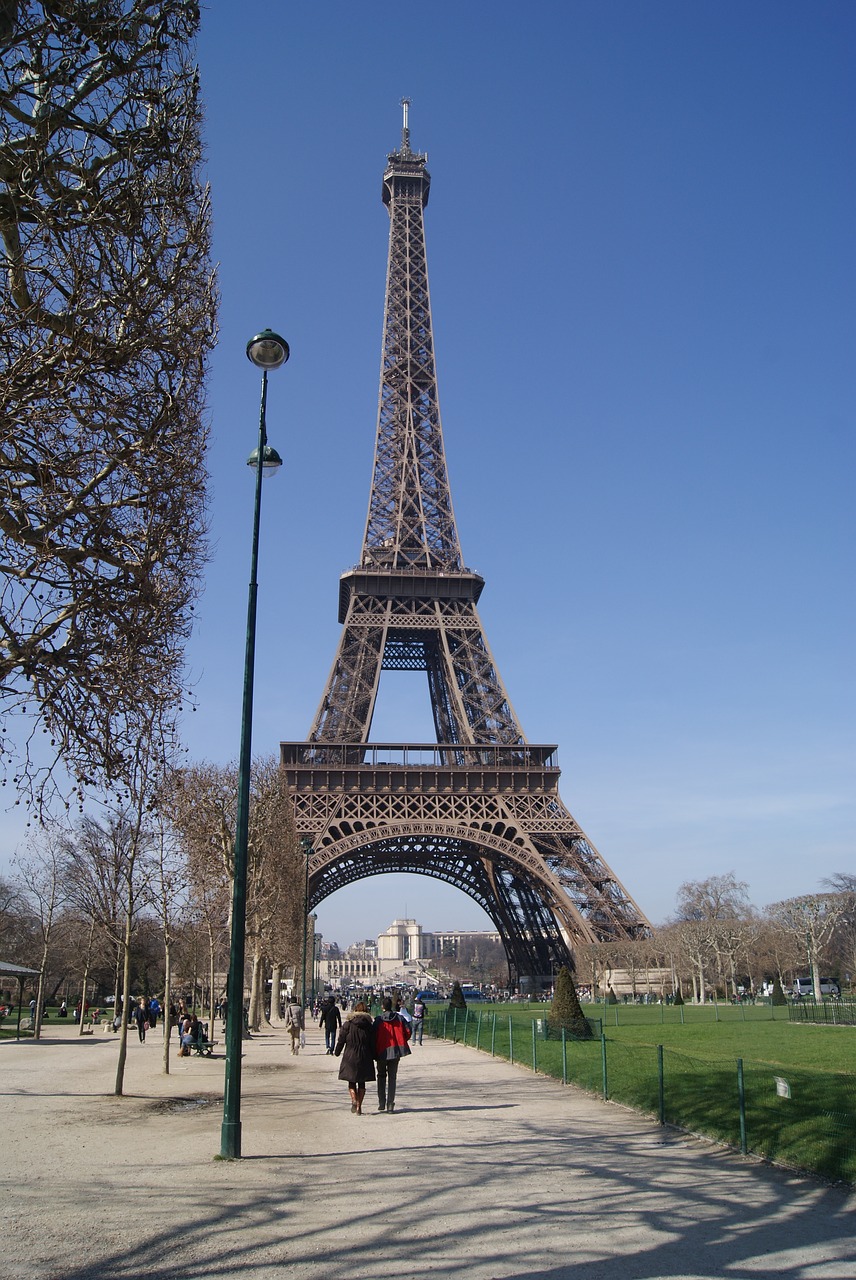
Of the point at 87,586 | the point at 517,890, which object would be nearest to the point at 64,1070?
the point at 87,586

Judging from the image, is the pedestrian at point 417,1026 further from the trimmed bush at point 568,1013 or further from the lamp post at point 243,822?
the lamp post at point 243,822

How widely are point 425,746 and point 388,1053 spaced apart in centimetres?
4605

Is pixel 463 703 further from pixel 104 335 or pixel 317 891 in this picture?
pixel 104 335

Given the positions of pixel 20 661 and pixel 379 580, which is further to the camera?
pixel 379 580

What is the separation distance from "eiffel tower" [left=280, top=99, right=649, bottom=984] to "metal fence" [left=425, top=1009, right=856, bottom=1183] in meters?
30.2

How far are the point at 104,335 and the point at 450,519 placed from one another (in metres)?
61.9

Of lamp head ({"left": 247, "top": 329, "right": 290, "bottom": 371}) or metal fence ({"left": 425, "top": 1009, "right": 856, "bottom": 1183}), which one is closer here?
metal fence ({"left": 425, "top": 1009, "right": 856, "bottom": 1183})

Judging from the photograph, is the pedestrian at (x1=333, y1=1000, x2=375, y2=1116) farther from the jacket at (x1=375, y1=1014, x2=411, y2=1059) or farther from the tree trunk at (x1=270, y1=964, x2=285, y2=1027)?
the tree trunk at (x1=270, y1=964, x2=285, y2=1027)

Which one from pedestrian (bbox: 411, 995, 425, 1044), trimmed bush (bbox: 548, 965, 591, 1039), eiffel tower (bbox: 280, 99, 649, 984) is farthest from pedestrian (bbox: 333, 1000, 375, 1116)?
eiffel tower (bbox: 280, 99, 649, 984)

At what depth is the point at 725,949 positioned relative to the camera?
80.0 m

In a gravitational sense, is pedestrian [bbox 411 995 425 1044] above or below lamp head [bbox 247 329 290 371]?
below

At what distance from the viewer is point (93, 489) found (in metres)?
9.88

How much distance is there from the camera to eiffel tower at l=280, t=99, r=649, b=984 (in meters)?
58.1

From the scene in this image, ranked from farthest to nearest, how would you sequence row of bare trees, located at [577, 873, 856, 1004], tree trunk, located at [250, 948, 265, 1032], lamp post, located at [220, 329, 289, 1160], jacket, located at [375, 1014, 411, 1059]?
row of bare trees, located at [577, 873, 856, 1004], tree trunk, located at [250, 948, 265, 1032], jacket, located at [375, 1014, 411, 1059], lamp post, located at [220, 329, 289, 1160]
